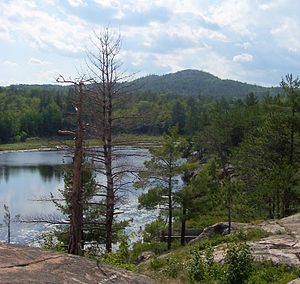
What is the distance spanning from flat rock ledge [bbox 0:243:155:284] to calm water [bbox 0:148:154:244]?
30.7 ft

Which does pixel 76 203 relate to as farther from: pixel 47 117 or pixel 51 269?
pixel 47 117

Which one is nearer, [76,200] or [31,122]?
[76,200]

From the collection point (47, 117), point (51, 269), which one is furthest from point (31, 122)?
point (51, 269)

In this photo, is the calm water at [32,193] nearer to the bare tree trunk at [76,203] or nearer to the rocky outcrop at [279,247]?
the bare tree trunk at [76,203]

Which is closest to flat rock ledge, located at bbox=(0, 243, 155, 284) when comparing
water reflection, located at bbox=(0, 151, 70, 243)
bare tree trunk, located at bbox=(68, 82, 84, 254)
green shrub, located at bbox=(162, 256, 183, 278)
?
green shrub, located at bbox=(162, 256, 183, 278)

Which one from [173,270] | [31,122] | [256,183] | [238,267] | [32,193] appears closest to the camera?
[238,267]

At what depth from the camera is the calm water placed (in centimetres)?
3316

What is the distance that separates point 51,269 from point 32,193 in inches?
1563

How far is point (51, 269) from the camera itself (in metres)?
7.15

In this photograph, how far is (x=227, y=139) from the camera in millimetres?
56500

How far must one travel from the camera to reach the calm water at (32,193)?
109 ft

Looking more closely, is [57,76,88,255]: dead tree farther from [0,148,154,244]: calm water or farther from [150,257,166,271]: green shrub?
[0,148,154,244]: calm water

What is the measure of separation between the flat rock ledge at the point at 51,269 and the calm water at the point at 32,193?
9344 mm

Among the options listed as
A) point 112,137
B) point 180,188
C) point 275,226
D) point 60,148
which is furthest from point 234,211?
point 60,148
